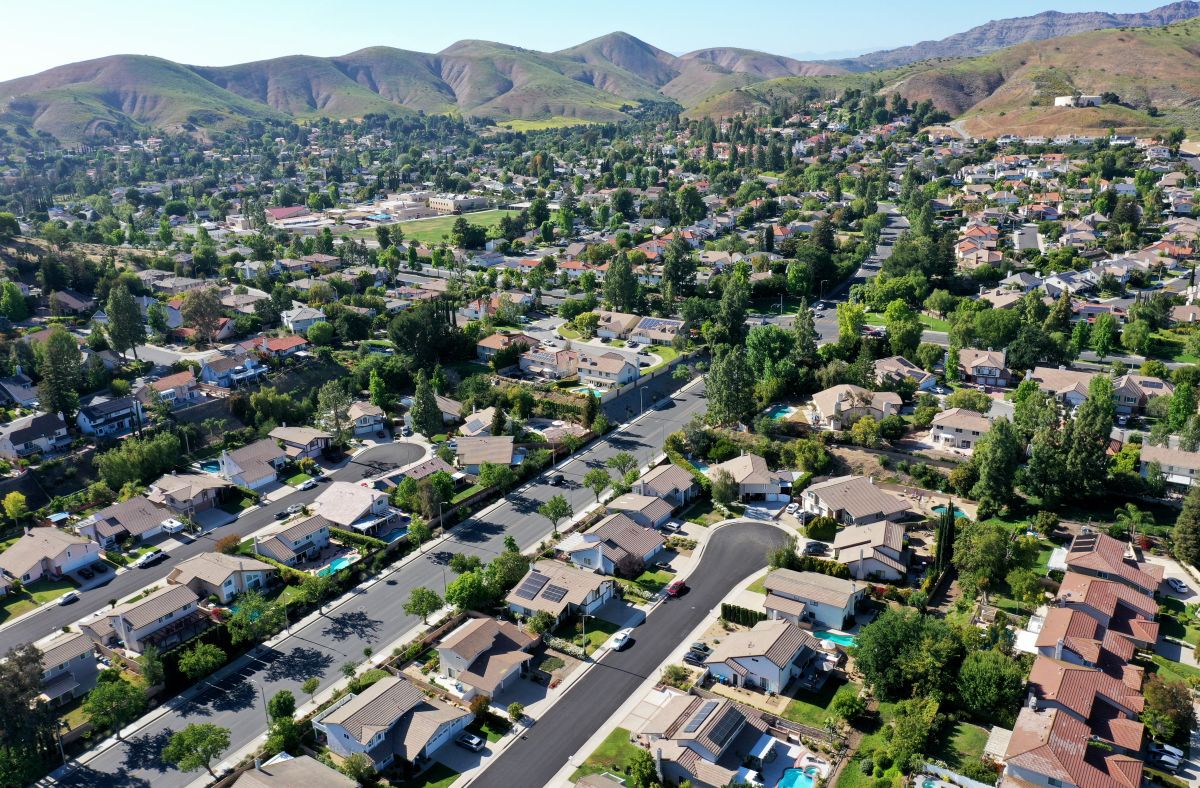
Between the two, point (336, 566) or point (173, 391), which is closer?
point (336, 566)

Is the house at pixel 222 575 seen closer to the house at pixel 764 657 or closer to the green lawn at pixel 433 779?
the green lawn at pixel 433 779

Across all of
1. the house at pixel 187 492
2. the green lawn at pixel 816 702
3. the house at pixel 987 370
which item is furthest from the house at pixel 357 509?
the house at pixel 987 370

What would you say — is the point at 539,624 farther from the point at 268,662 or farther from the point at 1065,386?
the point at 1065,386

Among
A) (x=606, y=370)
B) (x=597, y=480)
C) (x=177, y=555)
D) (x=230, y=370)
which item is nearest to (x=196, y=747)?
(x=177, y=555)

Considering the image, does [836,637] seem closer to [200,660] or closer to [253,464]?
[200,660]

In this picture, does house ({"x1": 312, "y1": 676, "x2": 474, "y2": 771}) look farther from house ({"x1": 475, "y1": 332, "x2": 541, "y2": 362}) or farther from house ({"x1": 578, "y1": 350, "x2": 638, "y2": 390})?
house ({"x1": 475, "y1": 332, "x2": 541, "y2": 362})

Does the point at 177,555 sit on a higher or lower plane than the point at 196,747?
lower
